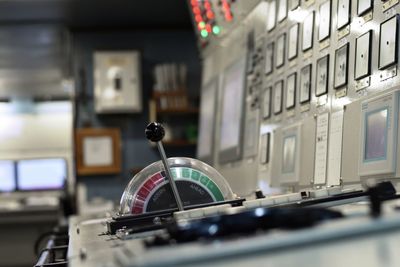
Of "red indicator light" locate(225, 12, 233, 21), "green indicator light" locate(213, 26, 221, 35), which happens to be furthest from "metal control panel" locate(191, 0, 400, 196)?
"green indicator light" locate(213, 26, 221, 35)

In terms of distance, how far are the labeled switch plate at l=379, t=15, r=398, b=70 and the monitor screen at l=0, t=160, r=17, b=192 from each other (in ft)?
29.1

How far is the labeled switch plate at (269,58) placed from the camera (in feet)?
9.25

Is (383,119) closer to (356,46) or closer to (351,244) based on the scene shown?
(356,46)

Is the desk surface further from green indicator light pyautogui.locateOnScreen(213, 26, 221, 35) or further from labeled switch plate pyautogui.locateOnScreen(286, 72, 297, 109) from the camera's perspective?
green indicator light pyautogui.locateOnScreen(213, 26, 221, 35)

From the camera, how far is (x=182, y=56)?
20.8 ft

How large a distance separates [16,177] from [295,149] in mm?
8230

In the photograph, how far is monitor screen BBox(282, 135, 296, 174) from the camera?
2.42 metres

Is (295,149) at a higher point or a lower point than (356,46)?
lower

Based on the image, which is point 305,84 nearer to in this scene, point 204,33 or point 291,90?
point 291,90

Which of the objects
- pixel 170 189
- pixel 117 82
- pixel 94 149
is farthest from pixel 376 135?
pixel 94 149

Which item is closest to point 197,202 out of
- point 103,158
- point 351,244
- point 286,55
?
point 351,244

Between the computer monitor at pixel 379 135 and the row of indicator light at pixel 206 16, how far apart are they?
2196 millimetres

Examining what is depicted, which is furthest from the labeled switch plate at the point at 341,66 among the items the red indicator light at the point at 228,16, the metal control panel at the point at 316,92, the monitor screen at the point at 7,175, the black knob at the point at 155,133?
the monitor screen at the point at 7,175

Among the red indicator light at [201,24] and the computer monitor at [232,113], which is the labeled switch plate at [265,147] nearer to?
the computer monitor at [232,113]
